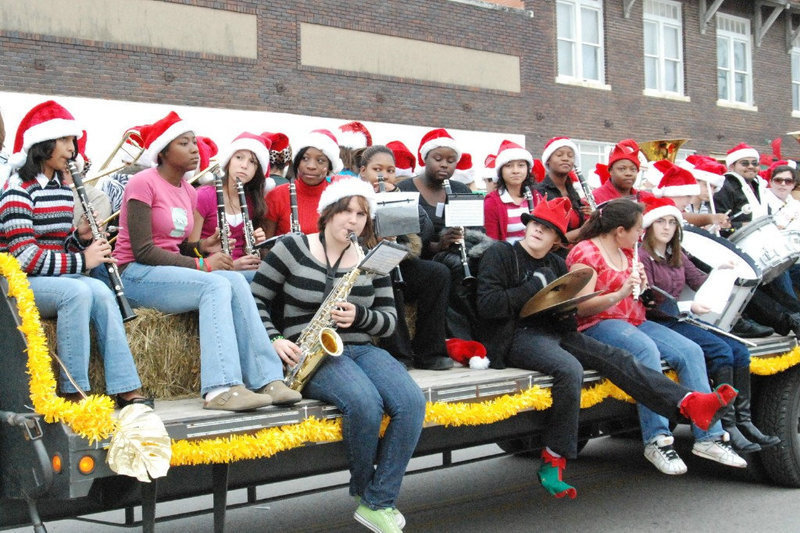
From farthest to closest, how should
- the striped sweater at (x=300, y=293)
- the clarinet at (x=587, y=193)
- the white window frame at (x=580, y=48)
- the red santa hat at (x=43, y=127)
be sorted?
the white window frame at (x=580, y=48) → the clarinet at (x=587, y=193) → the striped sweater at (x=300, y=293) → the red santa hat at (x=43, y=127)

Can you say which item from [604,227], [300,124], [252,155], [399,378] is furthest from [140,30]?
[399,378]

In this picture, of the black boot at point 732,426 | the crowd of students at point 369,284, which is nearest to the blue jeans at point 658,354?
the crowd of students at point 369,284

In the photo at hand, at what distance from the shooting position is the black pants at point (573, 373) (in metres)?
5.11

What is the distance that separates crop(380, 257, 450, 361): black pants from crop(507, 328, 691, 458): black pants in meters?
0.50

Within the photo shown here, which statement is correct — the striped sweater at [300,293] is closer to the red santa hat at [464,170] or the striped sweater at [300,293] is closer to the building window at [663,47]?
the red santa hat at [464,170]

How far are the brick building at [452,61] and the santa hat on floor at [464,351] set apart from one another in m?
9.75

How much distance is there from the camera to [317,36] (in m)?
16.6

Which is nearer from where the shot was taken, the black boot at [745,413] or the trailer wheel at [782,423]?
the black boot at [745,413]

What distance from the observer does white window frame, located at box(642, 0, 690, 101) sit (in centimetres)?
2264

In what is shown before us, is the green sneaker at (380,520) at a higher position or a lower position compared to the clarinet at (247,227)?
lower

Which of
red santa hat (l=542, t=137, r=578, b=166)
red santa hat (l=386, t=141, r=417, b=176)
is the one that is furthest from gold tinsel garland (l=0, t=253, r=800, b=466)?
red santa hat (l=386, t=141, r=417, b=176)

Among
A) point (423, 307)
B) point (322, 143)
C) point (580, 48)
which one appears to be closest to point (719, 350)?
point (423, 307)

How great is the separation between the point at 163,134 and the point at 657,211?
3.53m

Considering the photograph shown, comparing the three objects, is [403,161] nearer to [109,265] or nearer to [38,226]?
[109,265]
